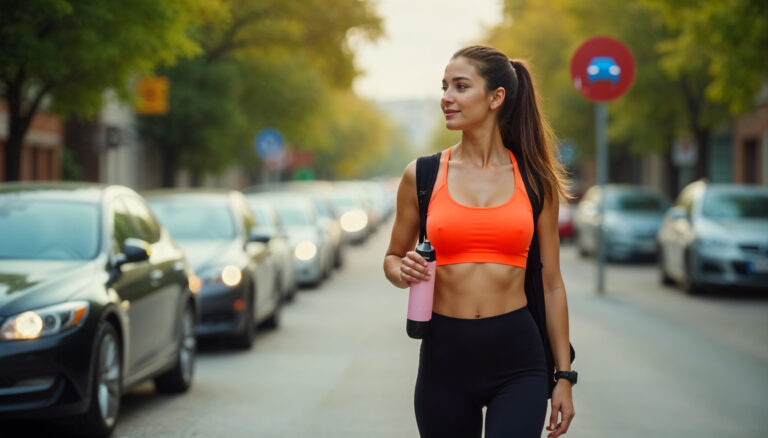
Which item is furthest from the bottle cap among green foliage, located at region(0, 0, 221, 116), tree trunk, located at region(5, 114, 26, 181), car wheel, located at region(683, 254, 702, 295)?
car wheel, located at region(683, 254, 702, 295)

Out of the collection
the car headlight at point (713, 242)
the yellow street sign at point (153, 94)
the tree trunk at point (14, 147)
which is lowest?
the car headlight at point (713, 242)

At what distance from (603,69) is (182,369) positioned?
889 centimetres

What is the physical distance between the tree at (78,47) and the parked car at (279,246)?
8.23ft

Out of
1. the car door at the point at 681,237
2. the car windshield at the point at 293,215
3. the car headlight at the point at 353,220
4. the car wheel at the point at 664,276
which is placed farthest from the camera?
the car headlight at the point at 353,220

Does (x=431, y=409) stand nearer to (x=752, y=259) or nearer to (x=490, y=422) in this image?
(x=490, y=422)

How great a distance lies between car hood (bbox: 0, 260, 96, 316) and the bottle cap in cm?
345

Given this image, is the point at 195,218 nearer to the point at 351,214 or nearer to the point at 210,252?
the point at 210,252

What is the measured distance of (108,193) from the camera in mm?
8156

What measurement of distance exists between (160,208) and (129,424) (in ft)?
18.7

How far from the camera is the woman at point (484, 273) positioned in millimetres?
3746

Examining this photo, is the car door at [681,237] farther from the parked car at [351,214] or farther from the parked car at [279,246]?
the parked car at [351,214]

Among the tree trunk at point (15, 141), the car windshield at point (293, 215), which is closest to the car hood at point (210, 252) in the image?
the tree trunk at point (15, 141)

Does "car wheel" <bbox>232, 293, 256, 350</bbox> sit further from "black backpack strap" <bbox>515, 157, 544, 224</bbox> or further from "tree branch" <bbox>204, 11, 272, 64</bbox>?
"tree branch" <bbox>204, 11, 272, 64</bbox>

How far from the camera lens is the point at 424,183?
387cm
